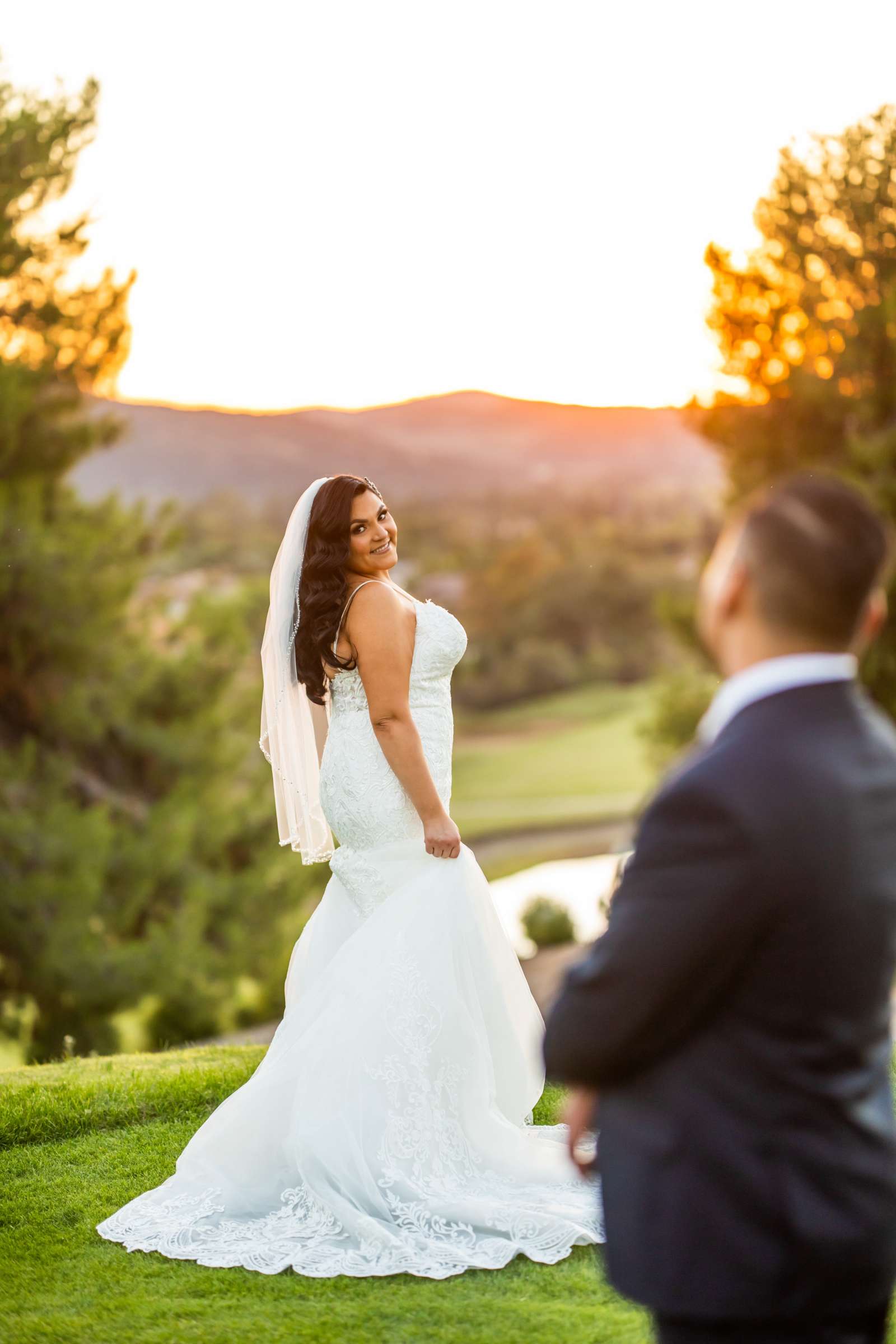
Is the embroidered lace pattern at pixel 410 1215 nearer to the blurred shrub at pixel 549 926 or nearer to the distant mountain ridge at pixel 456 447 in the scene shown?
the blurred shrub at pixel 549 926

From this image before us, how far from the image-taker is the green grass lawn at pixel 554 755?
49094 millimetres

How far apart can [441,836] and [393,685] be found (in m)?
0.51

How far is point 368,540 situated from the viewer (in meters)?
3.86

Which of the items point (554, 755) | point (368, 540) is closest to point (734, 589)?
point (368, 540)

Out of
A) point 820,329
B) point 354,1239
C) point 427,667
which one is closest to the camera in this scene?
point 354,1239

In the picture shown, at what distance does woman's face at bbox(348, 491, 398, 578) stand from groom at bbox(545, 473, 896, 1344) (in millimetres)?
2334

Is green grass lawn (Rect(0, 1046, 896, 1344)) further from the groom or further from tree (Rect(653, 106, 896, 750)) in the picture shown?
tree (Rect(653, 106, 896, 750))

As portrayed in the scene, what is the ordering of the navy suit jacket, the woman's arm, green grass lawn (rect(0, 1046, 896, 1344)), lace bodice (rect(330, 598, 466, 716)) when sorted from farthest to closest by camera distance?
lace bodice (rect(330, 598, 466, 716))
the woman's arm
green grass lawn (rect(0, 1046, 896, 1344))
the navy suit jacket

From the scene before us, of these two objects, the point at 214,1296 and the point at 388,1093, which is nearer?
the point at 214,1296

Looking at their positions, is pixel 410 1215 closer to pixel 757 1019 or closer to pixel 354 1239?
pixel 354 1239

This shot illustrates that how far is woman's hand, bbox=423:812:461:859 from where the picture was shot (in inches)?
150

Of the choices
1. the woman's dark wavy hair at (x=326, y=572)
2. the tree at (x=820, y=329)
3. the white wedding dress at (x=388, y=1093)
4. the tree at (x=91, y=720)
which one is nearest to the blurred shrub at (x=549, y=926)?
the tree at (x=91, y=720)

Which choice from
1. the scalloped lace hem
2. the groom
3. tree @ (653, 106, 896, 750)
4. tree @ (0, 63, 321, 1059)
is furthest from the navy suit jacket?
tree @ (0, 63, 321, 1059)

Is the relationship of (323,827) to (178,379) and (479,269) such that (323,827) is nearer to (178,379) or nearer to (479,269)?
(178,379)
